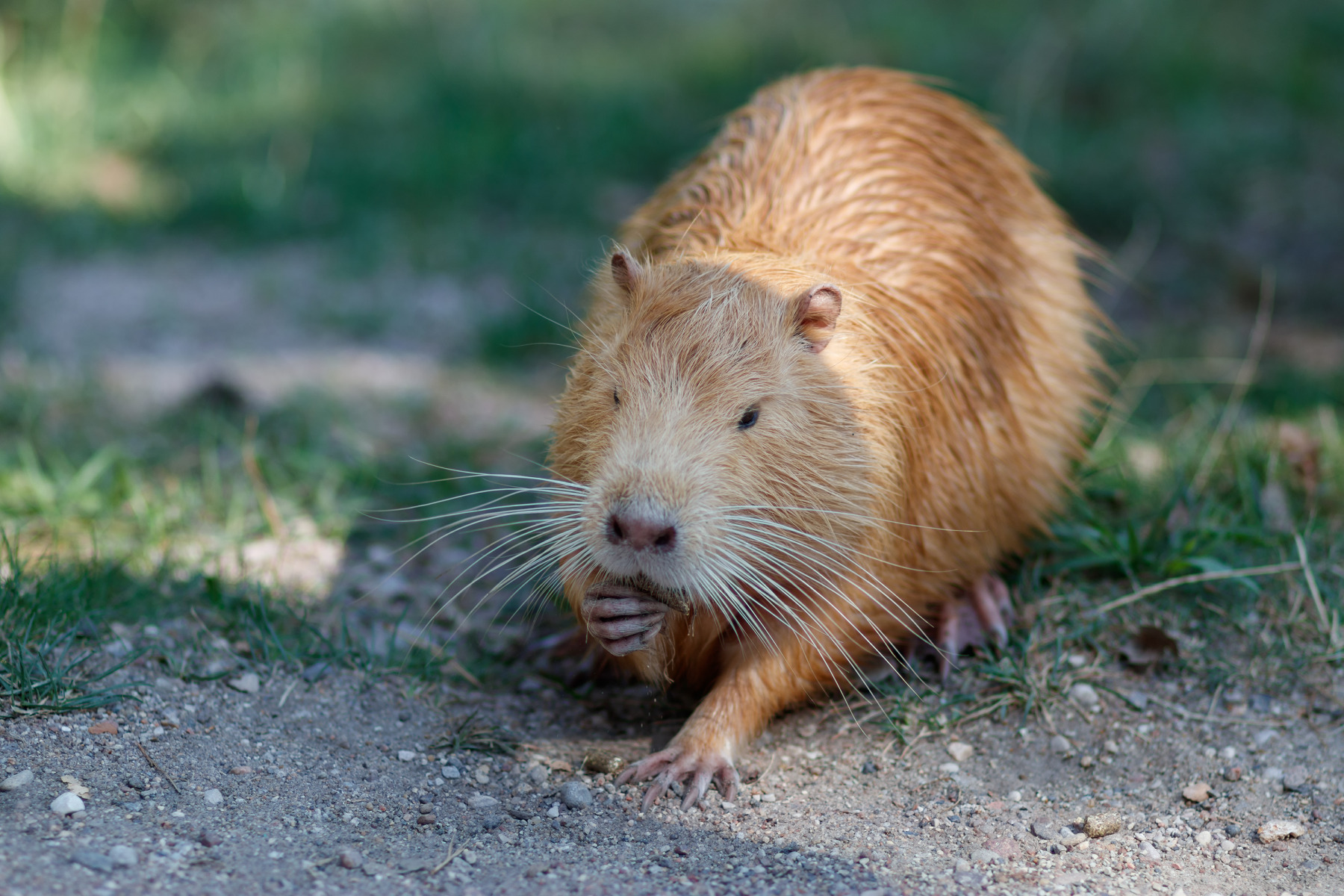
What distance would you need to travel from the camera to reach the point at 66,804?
2.31m

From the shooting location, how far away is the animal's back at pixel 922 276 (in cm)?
290

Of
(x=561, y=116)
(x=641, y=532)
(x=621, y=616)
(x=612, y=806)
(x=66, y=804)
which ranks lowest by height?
(x=612, y=806)

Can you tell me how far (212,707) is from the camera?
273 centimetres

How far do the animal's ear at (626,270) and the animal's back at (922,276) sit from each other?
190mm

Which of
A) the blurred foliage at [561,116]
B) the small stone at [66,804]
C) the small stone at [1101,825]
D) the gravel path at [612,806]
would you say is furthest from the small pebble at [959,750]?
the blurred foliage at [561,116]

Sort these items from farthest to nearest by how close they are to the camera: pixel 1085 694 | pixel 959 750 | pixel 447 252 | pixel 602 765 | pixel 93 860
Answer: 1. pixel 447 252
2. pixel 1085 694
3. pixel 959 750
4. pixel 602 765
5. pixel 93 860

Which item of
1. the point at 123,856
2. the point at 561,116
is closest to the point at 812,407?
the point at 123,856

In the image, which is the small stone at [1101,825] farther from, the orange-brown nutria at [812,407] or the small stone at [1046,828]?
the orange-brown nutria at [812,407]

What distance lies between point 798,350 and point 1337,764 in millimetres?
1522

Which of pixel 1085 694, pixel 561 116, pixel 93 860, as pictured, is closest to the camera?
pixel 93 860

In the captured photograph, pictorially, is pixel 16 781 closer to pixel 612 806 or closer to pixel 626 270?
pixel 612 806

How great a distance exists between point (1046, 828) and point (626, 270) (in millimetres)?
1503

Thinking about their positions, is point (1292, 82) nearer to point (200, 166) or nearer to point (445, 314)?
point (445, 314)

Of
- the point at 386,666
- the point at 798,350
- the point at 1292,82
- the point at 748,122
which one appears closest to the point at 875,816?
the point at 798,350
